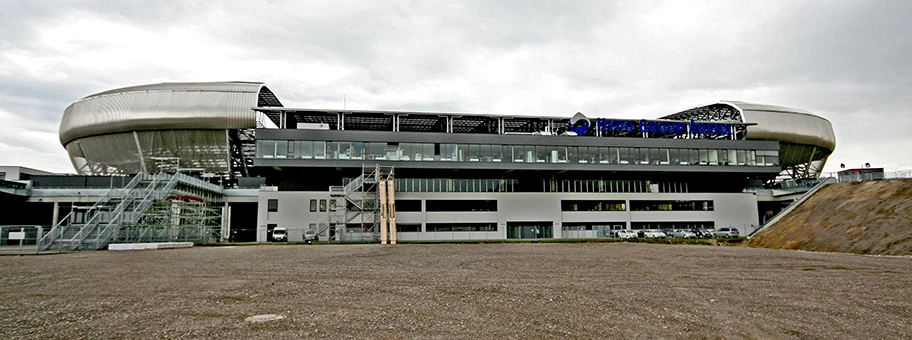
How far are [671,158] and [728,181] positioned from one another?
1068 cm

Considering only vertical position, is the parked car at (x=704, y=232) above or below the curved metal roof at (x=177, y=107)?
below

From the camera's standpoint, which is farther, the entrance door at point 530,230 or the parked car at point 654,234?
the entrance door at point 530,230

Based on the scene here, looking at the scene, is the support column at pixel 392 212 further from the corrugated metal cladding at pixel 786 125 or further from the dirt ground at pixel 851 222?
the corrugated metal cladding at pixel 786 125

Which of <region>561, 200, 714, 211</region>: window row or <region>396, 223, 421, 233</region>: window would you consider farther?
<region>561, 200, 714, 211</region>: window row

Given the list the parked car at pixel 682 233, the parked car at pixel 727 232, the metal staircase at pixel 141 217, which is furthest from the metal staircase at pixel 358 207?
the parked car at pixel 727 232

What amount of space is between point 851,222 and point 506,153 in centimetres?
3276

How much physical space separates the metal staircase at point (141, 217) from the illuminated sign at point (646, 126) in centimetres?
4188

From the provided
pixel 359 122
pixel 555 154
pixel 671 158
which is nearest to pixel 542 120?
pixel 555 154

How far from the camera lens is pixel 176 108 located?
228ft

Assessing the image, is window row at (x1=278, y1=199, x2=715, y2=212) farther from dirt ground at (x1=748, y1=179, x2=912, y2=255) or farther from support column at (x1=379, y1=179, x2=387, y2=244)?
dirt ground at (x1=748, y1=179, x2=912, y2=255)

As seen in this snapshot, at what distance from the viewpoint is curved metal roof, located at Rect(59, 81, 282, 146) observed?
226ft

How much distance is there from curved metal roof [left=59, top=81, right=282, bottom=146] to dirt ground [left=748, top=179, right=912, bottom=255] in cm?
5843

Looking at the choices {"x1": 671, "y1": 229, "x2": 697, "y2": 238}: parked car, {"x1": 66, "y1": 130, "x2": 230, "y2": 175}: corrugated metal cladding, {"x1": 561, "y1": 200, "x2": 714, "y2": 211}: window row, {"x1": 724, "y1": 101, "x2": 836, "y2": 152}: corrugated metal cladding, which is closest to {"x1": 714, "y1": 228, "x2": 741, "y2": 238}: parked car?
{"x1": 671, "y1": 229, "x2": 697, "y2": 238}: parked car

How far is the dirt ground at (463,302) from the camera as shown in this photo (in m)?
9.54
